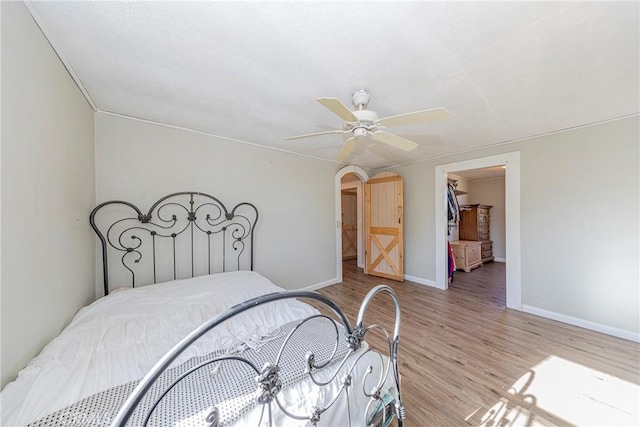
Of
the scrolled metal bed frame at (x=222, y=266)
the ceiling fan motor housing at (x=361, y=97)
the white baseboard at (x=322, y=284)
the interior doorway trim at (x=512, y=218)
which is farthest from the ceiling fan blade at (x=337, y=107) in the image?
the white baseboard at (x=322, y=284)

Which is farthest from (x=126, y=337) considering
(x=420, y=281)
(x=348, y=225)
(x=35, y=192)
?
(x=348, y=225)

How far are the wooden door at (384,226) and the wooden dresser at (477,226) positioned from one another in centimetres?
258

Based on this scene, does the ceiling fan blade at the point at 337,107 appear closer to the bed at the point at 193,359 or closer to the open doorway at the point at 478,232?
the bed at the point at 193,359

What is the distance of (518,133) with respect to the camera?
2.83 meters

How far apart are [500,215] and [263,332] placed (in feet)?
22.8

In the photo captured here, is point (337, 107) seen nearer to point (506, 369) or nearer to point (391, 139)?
point (391, 139)

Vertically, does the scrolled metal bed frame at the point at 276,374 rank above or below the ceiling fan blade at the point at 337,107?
below

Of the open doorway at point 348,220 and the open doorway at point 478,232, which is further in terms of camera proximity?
the open doorway at point 348,220

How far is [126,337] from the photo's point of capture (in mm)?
1325

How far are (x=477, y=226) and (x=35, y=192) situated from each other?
6.92 m

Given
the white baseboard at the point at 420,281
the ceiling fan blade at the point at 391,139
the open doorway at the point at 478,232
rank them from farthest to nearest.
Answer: the open doorway at the point at 478,232 → the white baseboard at the point at 420,281 → the ceiling fan blade at the point at 391,139

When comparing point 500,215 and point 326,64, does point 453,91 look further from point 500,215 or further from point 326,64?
point 500,215

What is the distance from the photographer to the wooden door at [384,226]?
4293 mm

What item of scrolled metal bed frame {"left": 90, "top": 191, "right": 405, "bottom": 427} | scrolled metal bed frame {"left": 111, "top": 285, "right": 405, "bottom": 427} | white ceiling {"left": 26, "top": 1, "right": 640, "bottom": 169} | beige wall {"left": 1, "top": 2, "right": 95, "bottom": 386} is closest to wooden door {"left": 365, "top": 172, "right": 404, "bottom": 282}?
scrolled metal bed frame {"left": 90, "top": 191, "right": 405, "bottom": 427}
